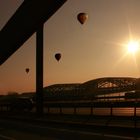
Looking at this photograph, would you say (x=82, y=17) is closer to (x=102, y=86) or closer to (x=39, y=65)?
(x=39, y=65)

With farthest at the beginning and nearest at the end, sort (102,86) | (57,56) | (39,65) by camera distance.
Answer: (102,86)
(57,56)
(39,65)

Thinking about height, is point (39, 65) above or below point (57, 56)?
below

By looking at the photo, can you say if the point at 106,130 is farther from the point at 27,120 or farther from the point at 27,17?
the point at 27,120

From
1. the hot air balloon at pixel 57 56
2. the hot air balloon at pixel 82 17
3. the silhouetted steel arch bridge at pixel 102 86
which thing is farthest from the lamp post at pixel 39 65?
the silhouetted steel arch bridge at pixel 102 86

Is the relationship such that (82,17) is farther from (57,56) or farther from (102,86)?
(102,86)

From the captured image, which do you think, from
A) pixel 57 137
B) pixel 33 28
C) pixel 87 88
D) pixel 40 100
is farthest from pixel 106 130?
pixel 87 88

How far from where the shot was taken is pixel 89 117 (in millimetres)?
25094

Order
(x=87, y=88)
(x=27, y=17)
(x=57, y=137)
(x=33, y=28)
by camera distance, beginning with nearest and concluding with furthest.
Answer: (x=57, y=137), (x=27, y=17), (x=33, y=28), (x=87, y=88)

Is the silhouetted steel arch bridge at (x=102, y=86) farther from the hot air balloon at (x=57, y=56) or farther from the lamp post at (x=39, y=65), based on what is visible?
the lamp post at (x=39, y=65)

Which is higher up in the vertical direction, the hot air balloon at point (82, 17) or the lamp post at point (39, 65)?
the hot air balloon at point (82, 17)

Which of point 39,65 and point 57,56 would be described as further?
point 57,56

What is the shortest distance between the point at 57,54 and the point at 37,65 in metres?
8.32

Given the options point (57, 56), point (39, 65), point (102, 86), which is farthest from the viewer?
point (102, 86)

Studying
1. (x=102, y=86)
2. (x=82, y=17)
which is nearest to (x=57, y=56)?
(x=82, y=17)
